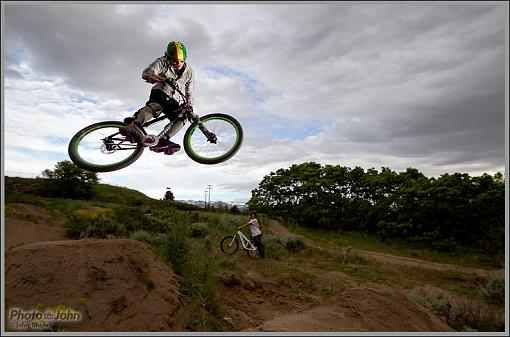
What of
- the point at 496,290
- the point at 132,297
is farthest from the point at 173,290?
the point at 496,290

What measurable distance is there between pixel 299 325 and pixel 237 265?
6.03 m

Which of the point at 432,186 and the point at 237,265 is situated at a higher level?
the point at 432,186

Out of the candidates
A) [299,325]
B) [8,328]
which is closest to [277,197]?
[299,325]

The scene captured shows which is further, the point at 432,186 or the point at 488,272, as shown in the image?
the point at 432,186

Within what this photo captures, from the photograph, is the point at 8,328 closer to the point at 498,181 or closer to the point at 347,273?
the point at 347,273

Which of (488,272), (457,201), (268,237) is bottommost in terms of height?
(488,272)

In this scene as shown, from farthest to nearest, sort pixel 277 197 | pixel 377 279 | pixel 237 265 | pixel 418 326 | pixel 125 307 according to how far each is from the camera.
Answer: pixel 277 197, pixel 377 279, pixel 237 265, pixel 418 326, pixel 125 307

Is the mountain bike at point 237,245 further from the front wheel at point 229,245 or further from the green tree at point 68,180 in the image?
the green tree at point 68,180

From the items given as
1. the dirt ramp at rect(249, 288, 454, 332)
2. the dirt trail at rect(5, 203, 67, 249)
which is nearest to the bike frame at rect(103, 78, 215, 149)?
the dirt ramp at rect(249, 288, 454, 332)

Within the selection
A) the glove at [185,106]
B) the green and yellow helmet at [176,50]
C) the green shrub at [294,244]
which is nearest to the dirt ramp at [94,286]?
the glove at [185,106]

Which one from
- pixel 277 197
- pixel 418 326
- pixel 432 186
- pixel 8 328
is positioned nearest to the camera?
pixel 8 328

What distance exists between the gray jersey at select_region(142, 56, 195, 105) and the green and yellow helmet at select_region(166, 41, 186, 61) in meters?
0.18

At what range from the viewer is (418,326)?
7.02 metres

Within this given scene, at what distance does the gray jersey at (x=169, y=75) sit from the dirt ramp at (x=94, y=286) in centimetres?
340
